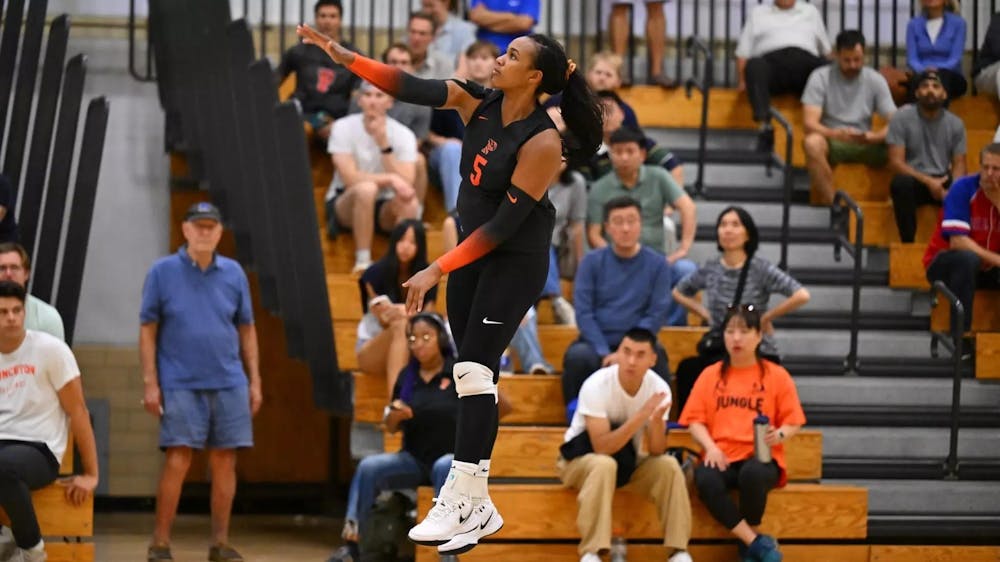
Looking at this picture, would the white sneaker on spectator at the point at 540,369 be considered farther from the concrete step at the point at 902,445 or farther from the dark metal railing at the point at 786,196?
the dark metal railing at the point at 786,196

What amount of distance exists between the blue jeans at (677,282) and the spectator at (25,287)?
323cm

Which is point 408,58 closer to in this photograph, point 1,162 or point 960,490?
point 1,162

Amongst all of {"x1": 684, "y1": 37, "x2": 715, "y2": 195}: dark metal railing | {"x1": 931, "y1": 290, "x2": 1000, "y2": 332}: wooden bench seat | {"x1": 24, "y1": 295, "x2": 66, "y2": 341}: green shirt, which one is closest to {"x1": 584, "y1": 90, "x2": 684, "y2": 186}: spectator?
{"x1": 684, "y1": 37, "x2": 715, "y2": 195}: dark metal railing

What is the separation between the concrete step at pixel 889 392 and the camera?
8719 mm

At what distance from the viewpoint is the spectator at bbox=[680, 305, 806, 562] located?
290 inches

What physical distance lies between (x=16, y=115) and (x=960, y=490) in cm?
534

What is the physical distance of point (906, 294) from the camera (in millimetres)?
9398

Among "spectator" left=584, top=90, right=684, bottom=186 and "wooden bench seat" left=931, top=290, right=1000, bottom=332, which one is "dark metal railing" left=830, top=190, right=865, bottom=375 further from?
"spectator" left=584, top=90, right=684, bottom=186

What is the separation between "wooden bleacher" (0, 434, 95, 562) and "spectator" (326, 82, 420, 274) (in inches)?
83.5

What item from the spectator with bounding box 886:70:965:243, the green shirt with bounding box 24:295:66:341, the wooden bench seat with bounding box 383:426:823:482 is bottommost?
the wooden bench seat with bounding box 383:426:823:482

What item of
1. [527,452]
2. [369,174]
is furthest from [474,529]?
[369,174]

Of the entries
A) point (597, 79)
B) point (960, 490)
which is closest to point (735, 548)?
point (960, 490)

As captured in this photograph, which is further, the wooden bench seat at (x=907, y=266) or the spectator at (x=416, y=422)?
the wooden bench seat at (x=907, y=266)

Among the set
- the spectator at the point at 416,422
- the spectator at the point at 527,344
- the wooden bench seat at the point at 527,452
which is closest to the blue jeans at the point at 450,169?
the spectator at the point at 527,344
